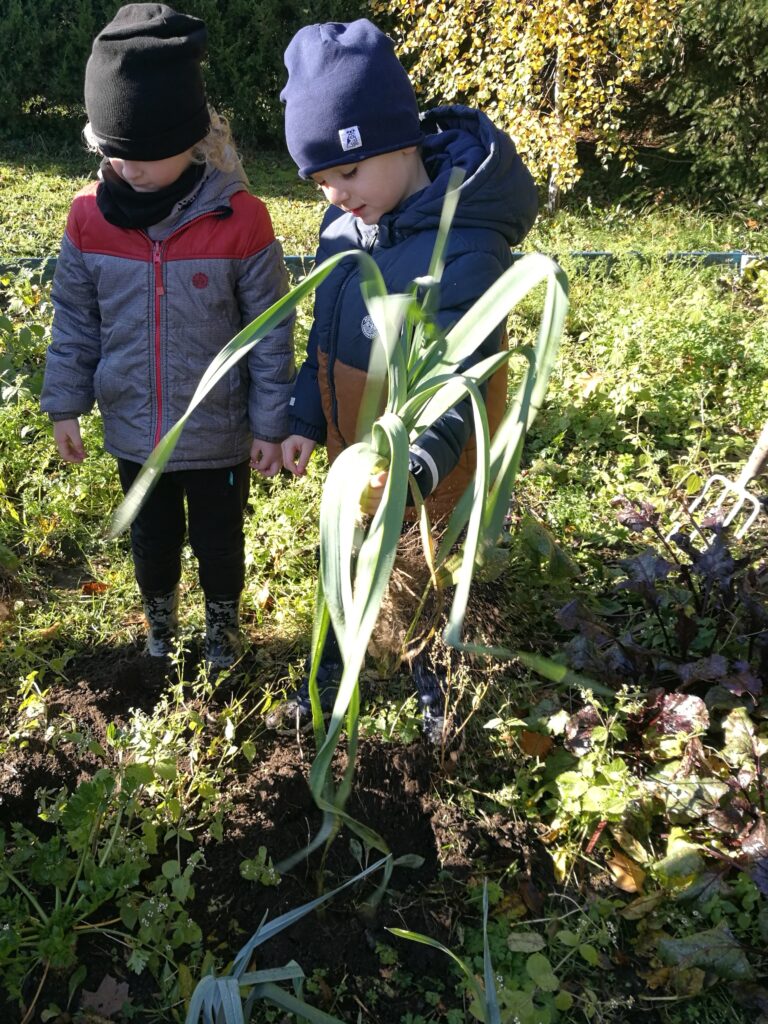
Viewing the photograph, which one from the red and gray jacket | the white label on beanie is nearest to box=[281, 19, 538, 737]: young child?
the white label on beanie

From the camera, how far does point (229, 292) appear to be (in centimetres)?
184

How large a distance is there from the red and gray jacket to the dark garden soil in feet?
2.34

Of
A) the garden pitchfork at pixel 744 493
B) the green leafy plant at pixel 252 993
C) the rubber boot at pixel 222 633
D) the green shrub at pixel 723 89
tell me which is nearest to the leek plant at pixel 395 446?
the green leafy plant at pixel 252 993

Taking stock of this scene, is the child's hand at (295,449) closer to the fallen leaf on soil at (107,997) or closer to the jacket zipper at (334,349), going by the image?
the jacket zipper at (334,349)

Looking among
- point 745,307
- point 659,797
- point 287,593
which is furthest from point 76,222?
point 745,307

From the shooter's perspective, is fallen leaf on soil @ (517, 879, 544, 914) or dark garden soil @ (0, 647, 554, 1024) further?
fallen leaf on soil @ (517, 879, 544, 914)

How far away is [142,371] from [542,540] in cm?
119

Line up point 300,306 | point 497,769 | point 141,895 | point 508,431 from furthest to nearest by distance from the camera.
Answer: point 300,306 → point 497,769 → point 141,895 → point 508,431

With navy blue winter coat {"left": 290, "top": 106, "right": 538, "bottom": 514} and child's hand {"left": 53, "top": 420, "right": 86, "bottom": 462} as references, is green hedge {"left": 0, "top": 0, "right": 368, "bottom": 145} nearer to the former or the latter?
child's hand {"left": 53, "top": 420, "right": 86, "bottom": 462}

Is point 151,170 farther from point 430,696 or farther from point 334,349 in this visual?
point 430,696

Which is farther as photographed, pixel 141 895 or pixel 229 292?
pixel 229 292

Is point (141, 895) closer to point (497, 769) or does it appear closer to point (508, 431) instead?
point (497, 769)

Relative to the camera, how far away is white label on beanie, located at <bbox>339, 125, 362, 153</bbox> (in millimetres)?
1512

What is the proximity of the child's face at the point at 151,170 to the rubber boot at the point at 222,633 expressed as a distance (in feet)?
3.39
